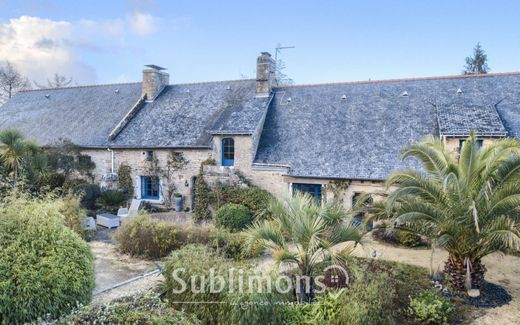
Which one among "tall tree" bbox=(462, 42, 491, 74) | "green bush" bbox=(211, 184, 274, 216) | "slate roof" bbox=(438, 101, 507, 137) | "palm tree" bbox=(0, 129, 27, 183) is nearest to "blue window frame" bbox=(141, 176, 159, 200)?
"green bush" bbox=(211, 184, 274, 216)

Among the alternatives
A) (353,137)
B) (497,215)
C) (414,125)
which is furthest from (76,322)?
(414,125)

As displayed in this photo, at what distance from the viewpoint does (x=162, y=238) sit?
1227 centimetres

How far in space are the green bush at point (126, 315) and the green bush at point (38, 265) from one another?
49 centimetres

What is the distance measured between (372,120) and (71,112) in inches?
869

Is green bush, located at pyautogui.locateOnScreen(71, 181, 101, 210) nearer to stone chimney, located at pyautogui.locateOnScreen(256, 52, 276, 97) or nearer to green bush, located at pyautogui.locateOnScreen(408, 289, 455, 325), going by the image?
stone chimney, located at pyautogui.locateOnScreen(256, 52, 276, 97)

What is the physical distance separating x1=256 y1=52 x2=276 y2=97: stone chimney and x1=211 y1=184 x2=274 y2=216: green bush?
6.65 m

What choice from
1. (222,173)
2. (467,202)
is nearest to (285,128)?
(222,173)

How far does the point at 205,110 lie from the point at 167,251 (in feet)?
38.6

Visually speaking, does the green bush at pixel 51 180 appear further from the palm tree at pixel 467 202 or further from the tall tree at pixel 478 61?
the tall tree at pixel 478 61

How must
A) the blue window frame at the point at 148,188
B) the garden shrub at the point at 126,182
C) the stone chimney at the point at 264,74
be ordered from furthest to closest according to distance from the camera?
the garden shrub at the point at 126,182, the blue window frame at the point at 148,188, the stone chimney at the point at 264,74

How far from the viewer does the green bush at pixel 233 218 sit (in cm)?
1568

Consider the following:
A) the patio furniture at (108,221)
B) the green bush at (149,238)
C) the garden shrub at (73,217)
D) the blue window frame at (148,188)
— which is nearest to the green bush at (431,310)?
the green bush at (149,238)

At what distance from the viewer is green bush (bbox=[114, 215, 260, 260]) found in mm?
12164

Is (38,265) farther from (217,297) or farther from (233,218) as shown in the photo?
(233,218)
